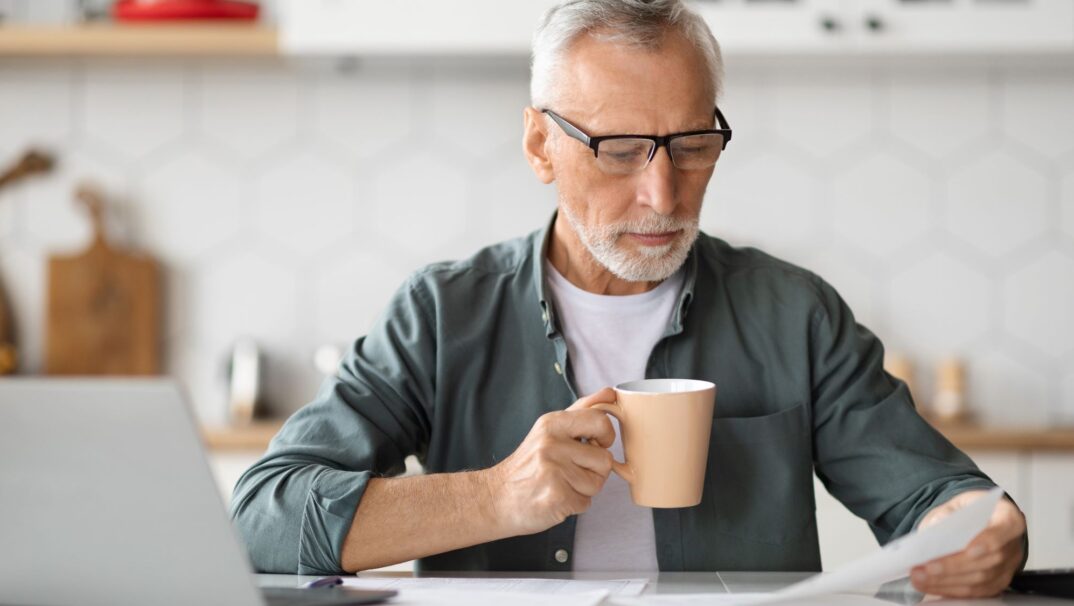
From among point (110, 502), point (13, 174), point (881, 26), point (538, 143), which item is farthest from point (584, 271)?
point (13, 174)

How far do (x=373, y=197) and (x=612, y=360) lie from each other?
4.33 ft

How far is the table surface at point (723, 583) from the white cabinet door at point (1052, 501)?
1292mm

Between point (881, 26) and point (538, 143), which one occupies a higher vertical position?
point (881, 26)

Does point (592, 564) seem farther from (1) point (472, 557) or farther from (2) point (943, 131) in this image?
(2) point (943, 131)

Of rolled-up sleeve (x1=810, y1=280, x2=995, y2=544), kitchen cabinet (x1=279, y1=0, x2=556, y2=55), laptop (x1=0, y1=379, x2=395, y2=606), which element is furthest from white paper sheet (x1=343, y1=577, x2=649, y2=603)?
kitchen cabinet (x1=279, y1=0, x2=556, y2=55)

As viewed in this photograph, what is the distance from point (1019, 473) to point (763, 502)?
3.64ft

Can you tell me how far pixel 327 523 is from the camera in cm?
113

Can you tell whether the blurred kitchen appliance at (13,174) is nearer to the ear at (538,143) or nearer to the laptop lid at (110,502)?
the ear at (538,143)

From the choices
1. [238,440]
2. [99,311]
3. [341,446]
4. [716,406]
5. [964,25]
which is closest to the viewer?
[341,446]

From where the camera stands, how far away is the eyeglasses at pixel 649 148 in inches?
50.5

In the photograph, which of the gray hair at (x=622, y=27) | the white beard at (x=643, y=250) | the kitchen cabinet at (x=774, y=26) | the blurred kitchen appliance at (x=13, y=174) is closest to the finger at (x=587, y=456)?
the white beard at (x=643, y=250)

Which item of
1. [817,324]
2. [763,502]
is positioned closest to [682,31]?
[817,324]

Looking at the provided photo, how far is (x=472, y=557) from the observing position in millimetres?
1302

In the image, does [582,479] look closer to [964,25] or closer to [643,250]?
[643,250]
